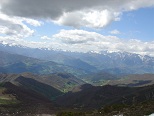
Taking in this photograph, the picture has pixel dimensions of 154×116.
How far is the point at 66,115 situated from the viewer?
105625mm

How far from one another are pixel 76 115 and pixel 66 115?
7.14m

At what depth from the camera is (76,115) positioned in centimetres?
9981
